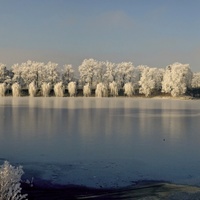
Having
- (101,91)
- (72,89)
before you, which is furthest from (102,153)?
(72,89)

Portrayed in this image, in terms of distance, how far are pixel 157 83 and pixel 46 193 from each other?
10109 cm

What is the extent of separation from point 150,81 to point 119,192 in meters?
90.7

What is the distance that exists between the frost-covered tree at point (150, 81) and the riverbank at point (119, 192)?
8751 centimetres

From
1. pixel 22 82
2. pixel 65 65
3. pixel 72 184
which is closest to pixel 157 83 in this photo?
pixel 65 65

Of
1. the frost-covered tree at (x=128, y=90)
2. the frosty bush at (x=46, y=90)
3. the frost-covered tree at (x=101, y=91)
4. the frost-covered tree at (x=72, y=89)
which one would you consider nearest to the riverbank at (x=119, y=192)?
the frost-covered tree at (x=101, y=91)

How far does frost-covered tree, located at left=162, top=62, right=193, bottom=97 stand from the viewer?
3585 inches

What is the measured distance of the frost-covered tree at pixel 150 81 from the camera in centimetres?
9831

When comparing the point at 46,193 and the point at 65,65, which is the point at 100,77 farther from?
the point at 46,193

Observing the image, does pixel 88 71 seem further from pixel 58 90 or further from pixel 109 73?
pixel 58 90

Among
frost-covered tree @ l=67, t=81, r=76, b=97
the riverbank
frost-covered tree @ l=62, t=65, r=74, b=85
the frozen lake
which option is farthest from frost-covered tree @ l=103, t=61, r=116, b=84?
the riverbank

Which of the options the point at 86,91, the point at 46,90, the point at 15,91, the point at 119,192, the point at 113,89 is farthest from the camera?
the point at 113,89

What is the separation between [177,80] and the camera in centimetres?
9144

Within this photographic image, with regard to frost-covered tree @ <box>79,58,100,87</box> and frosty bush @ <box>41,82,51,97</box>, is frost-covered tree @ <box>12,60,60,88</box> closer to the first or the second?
frost-covered tree @ <box>79,58,100,87</box>

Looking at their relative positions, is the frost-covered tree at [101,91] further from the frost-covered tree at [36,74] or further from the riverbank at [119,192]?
the riverbank at [119,192]
